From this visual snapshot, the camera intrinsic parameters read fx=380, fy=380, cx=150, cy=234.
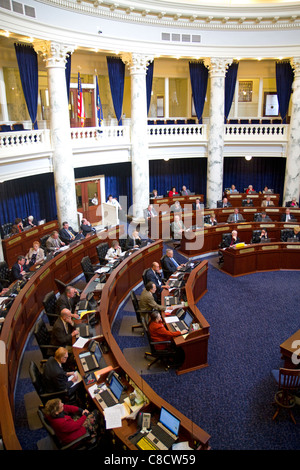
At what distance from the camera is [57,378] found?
4.95 m

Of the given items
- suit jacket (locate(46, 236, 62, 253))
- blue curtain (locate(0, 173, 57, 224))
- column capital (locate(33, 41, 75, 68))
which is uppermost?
column capital (locate(33, 41, 75, 68))

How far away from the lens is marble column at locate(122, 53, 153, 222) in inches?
533

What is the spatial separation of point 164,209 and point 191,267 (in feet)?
21.6

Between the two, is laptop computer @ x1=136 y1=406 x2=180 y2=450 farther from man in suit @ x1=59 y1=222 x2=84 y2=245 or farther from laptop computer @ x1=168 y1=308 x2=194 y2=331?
man in suit @ x1=59 y1=222 x2=84 y2=245

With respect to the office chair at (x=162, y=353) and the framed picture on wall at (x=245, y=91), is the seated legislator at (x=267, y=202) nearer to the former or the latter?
the framed picture on wall at (x=245, y=91)

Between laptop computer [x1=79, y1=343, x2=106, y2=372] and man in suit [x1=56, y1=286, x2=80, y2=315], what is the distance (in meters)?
1.64

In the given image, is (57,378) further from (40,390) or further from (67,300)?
(67,300)

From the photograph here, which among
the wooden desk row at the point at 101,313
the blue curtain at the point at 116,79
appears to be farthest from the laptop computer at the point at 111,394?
the blue curtain at the point at 116,79

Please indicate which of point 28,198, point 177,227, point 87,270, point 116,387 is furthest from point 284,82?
point 116,387

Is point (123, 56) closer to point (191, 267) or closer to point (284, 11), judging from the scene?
point (284, 11)

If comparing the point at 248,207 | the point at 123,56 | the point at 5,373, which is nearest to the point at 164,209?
the point at 248,207

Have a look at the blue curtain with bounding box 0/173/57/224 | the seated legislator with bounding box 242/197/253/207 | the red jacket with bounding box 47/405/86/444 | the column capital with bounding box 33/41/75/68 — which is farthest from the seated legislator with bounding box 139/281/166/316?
the seated legislator with bounding box 242/197/253/207
